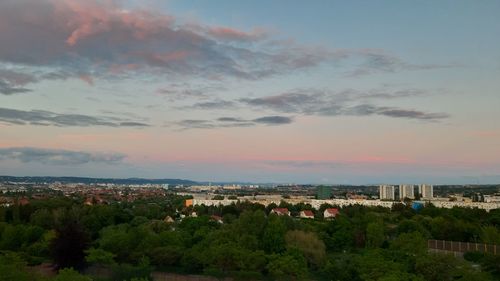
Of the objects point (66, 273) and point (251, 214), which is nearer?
point (66, 273)

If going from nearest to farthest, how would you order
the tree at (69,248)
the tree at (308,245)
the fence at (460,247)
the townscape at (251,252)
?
the townscape at (251,252) < the tree at (69,248) < the tree at (308,245) < the fence at (460,247)

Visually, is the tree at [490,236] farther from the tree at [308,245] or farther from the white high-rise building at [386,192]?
the white high-rise building at [386,192]

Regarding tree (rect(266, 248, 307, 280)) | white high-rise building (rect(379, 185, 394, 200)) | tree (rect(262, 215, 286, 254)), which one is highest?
white high-rise building (rect(379, 185, 394, 200))

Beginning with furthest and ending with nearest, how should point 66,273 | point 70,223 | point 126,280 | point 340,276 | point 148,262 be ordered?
point 70,223
point 148,262
point 340,276
point 126,280
point 66,273

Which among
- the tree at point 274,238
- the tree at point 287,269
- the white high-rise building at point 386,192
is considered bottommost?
the tree at point 287,269

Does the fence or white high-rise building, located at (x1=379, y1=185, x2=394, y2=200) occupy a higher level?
white high-rise building, located at (x1=379, y1=185, x2=394, y2=200)

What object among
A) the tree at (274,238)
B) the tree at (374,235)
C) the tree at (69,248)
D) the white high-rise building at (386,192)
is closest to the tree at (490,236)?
the tree at (374,235)

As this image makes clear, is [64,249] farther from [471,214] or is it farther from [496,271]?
[471,214]

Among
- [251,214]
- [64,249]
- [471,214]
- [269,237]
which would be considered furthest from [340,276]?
[471,214]

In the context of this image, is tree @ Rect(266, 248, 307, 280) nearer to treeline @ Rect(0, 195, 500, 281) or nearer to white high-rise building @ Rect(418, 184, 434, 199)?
treeline @ Rect(0, 195, 500, 281)

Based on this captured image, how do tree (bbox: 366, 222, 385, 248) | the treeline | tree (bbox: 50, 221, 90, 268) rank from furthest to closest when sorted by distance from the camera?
tree (bbox: 366, 222, 385, 248) < tree (bbox: 50, 221, 90, 268) < the treeline

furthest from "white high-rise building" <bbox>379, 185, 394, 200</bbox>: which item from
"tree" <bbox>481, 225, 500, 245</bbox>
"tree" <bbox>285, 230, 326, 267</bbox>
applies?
"tree" <bbox>285, 230, 326, 267</bbox>
